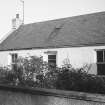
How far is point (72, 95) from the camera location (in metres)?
4.70

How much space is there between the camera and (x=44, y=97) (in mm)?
5270

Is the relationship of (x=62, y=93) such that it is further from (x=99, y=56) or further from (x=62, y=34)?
(x=62, y=34)

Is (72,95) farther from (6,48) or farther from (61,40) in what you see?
(6,48)

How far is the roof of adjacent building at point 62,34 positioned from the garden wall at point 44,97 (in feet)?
24.1

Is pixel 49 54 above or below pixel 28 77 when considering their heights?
above

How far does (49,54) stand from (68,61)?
6.56 feet

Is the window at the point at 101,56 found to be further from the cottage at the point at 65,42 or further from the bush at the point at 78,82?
the bush at the point at 78,82

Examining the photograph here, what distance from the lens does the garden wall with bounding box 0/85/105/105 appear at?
4406 mm

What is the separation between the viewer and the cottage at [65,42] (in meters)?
11.8

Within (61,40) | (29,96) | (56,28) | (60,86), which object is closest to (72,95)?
(29,96)

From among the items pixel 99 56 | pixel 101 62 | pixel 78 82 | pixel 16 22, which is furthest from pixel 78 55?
pixel 16 22

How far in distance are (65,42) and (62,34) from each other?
1644 millimetres

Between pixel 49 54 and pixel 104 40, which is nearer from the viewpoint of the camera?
pixel 104 40

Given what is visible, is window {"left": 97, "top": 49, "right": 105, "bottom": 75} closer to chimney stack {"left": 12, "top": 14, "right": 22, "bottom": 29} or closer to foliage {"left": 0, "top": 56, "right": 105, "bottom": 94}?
foliage {"left": 0, "top": 56, "right": 105, "bottom": 94}
